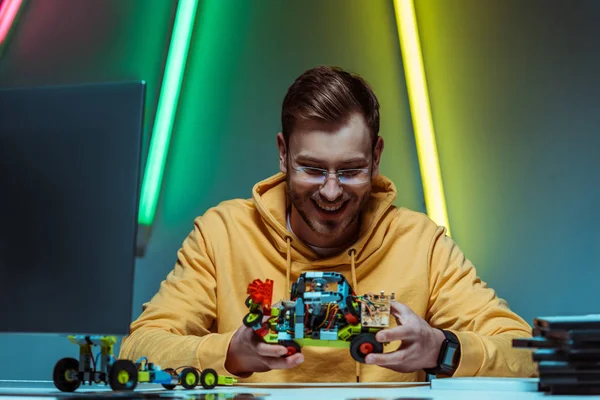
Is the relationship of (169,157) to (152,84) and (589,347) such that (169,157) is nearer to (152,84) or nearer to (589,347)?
(152,84)

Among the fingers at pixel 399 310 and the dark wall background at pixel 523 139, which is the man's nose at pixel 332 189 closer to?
the fingers at pixel 399 310

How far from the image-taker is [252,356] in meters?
1.70

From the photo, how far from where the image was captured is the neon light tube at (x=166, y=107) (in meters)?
3.03

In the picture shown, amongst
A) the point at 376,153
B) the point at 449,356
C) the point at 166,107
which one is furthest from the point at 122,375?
the point at 166,107

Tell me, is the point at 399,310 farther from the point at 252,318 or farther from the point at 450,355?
the point at 252,318

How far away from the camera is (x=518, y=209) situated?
2.97 m

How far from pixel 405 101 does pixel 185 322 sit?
4.32 ft

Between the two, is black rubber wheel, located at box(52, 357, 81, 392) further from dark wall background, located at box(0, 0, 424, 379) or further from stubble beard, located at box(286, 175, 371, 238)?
dark wall background, located at box(0, 0, 424, 379)

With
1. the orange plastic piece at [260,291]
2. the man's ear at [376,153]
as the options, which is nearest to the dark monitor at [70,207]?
the orange plastic piece at [260,291]

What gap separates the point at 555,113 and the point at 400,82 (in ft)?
1.98

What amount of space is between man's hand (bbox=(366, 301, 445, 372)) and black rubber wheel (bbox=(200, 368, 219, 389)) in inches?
13.6

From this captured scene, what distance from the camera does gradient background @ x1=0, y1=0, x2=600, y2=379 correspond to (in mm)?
2939

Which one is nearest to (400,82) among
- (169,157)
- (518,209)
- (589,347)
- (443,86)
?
(443,86)

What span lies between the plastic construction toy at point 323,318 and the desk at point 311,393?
0.32 feet
